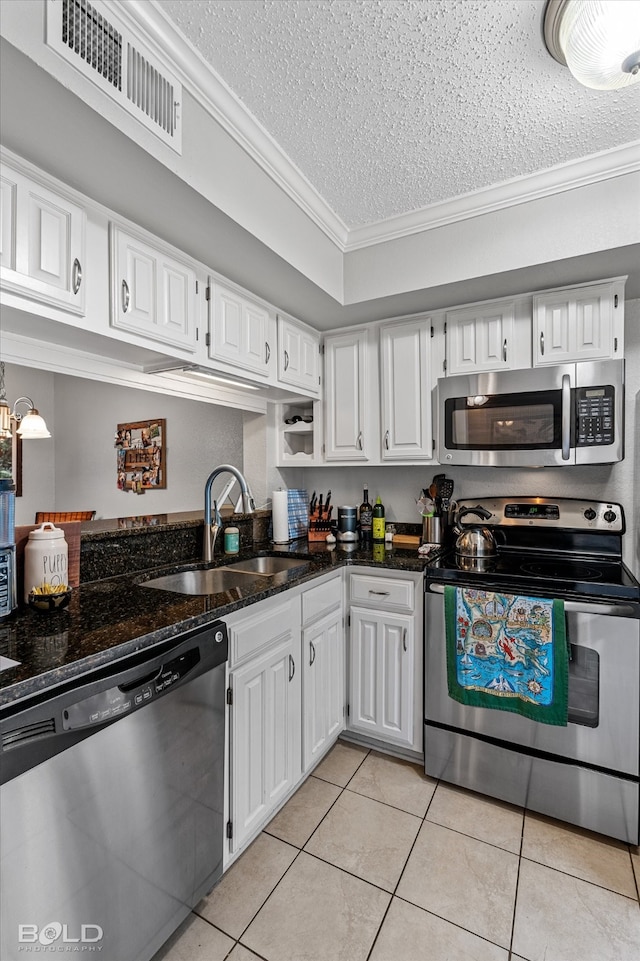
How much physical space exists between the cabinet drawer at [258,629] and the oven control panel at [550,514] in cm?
122

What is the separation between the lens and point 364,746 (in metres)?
2.32

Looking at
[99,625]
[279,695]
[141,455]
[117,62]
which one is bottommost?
[279,695]

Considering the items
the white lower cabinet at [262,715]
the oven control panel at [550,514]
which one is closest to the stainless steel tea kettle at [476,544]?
the oven control panel at [550,514]

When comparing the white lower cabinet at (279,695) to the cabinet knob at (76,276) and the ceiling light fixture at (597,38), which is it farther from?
the ceiling light fixture at (597,38)

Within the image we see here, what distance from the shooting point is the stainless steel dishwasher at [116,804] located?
93 cm

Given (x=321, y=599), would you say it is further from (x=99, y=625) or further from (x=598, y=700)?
(x=598, y=700)

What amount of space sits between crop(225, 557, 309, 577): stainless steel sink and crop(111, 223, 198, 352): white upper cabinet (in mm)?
1125

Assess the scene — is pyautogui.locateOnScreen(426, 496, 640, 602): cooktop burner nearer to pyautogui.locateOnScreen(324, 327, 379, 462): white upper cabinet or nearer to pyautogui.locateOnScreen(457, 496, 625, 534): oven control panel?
pyautogui.locateOnScreen(457, 496, 625, 534): oven control panel

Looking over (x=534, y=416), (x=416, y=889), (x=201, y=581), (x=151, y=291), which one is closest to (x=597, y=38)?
(x=534, y=416)

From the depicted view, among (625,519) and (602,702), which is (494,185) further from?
(602,702)

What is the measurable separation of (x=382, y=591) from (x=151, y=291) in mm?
1575

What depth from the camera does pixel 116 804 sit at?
1106mm

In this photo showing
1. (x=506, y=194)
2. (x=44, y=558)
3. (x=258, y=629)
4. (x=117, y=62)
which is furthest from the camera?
(x=506, y=194)

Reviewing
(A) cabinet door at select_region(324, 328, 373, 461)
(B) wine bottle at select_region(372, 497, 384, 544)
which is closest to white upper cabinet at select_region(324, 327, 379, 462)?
(A) cabinet door at select_region(324, 328, 373, 461)
